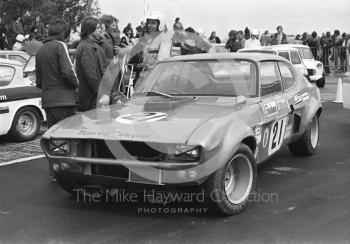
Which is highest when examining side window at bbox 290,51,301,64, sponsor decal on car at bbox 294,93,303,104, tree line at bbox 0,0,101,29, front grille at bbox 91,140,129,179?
tree line at bbox 0,0,101,29

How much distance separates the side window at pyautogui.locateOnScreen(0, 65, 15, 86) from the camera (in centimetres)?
828

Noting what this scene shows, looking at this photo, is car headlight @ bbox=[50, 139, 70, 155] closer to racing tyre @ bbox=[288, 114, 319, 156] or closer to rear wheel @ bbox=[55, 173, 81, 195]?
rear wheel @ bbox=[55, 173, 81, 195]

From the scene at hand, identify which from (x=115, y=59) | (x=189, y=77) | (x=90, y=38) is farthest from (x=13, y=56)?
(x=189, y=77)

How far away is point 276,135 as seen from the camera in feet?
17.8

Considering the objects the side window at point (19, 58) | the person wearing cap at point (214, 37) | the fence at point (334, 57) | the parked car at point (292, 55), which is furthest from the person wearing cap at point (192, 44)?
the fence at point (334, 57)

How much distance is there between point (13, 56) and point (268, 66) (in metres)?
8.67

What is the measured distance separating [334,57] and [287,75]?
17.0 m

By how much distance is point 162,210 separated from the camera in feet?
15.2

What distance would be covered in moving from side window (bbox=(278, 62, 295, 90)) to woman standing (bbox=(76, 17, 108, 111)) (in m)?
2.13

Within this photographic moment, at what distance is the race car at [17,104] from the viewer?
26.8ft

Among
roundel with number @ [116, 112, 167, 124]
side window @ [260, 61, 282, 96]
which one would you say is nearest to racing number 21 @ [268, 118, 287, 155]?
side window @ [260, 61, 282, 96]

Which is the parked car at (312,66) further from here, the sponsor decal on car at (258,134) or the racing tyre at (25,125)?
the sponsor decal on car at (258,134)

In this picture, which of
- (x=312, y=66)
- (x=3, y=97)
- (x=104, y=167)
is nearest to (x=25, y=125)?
(x=3, y=97)

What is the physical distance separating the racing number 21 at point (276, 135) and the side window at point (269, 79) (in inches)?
13.3
